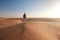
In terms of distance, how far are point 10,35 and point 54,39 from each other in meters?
2.06

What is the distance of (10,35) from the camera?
511cm

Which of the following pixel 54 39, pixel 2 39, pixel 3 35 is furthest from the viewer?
pixel 54 39

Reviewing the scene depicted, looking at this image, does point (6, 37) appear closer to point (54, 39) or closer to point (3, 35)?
point (3, 35)

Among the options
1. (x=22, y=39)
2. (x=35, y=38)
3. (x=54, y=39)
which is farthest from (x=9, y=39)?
(x=54, y=39)

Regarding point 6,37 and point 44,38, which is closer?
point 6,37

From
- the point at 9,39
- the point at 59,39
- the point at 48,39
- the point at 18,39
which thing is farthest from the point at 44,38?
the point at 9,39

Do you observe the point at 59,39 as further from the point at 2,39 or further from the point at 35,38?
the point at 2,39

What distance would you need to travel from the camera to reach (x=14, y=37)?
Answer: 4.95m

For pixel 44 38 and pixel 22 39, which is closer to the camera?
pixel 22 39

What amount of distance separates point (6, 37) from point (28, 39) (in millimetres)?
946

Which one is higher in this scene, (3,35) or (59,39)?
(3,35)

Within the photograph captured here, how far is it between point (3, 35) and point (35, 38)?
4.67 feet

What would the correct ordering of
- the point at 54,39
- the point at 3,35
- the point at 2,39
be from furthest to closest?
the point at 54,39 → the point at 3,35 → the point at 2,39

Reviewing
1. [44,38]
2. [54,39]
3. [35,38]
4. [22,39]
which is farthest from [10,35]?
[54,39]
